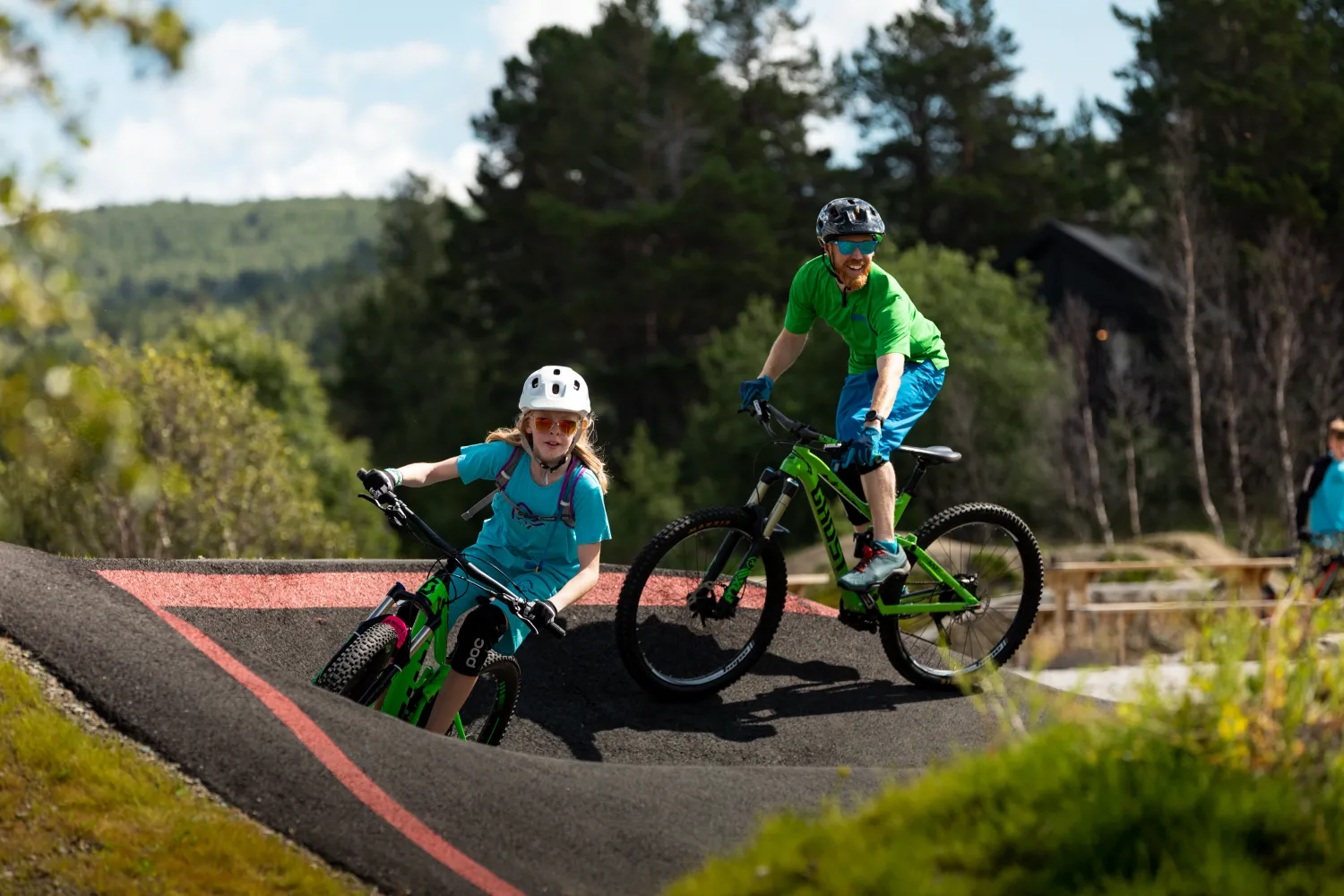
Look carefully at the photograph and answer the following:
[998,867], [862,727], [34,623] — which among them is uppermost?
[34,623]

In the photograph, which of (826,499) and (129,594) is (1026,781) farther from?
(129,594)

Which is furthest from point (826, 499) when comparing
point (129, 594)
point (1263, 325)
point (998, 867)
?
point (1263, 325)

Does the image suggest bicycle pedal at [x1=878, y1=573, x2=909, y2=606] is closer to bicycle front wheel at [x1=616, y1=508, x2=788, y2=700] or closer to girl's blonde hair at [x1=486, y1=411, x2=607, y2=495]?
Answer: bicycle front wheel at [x1=616, y1=508, x2=788, y2=700]

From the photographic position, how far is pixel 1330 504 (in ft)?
42.0

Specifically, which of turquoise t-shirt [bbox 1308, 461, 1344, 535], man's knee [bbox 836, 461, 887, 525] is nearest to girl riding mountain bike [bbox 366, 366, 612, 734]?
man's knee [bbox 836, 461, 887, 525]

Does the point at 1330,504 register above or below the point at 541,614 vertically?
below

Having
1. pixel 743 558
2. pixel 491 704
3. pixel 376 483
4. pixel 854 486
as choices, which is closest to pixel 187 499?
pixel 491 704

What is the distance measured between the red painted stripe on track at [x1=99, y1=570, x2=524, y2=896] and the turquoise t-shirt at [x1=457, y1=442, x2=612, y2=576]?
1322mm

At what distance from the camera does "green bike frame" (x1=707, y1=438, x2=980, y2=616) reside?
23.5 feet

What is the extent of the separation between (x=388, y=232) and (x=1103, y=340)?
41138mm

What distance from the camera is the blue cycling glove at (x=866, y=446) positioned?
6.90 metres

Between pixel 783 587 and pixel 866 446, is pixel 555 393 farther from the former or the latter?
pixel 783 587

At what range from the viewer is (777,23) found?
51375 mm

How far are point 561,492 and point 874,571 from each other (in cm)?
185
